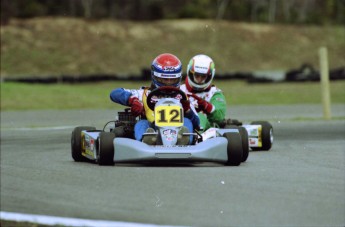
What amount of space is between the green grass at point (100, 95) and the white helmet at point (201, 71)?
1654 centimetres

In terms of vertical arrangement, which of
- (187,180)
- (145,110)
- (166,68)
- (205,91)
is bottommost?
(187,180)

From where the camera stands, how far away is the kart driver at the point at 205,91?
11.2m

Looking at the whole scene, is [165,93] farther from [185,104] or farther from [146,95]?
[146,95]

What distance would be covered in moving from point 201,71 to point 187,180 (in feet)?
6.22

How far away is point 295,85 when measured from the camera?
35.8m

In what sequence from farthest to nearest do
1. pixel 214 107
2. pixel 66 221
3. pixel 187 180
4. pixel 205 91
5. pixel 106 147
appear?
pixel 187 180 < pixel 205 91 < pixel 214 107 < pixel 66 221 < pixel 106 147

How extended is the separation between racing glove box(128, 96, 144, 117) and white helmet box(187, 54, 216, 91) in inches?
53.6

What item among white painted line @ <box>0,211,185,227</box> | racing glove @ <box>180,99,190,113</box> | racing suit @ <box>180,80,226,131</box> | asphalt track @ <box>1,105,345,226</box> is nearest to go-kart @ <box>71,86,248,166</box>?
racing glove @ <box>180,99,190,113</box>

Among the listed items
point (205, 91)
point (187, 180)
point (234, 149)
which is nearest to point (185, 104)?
point (234, 149)

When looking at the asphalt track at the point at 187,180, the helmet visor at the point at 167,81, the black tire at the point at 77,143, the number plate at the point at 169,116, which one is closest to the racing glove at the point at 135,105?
the number plate at the point at 169,116

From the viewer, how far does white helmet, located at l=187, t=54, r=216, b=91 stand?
11.2 meters

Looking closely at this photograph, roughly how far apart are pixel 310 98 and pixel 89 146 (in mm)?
21927

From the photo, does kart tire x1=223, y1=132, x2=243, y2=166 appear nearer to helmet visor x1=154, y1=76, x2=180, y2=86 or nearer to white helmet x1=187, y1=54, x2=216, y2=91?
helmet visor x1=154, y1=76, x2=180, y2=86

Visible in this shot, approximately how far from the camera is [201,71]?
11.3m
